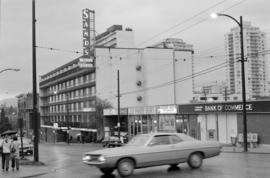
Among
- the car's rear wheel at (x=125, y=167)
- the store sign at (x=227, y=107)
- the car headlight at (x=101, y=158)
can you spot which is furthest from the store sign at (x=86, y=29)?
the car headlight at (x=101, y=158)

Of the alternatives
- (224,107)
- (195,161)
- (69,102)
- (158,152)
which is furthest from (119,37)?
(158,152)

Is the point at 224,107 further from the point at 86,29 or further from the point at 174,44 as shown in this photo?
the point at 174,44

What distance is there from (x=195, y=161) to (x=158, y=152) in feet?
5.43

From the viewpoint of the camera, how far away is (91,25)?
6888 centimetres

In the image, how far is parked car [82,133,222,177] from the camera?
15227mm

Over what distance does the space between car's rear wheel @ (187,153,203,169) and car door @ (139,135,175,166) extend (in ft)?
2.66

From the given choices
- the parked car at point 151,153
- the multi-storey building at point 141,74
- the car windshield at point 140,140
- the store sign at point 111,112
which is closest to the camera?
the parked car at point 151,153

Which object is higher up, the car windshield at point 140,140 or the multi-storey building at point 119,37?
the multi-storey building at point 119,37

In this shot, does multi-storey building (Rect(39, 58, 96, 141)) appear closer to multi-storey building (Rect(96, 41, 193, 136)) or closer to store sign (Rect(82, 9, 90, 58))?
multi-storey building (Rect(96, 41, 193, 136))

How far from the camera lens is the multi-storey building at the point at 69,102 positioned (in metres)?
86.5

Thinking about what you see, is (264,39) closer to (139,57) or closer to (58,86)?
(139,57)

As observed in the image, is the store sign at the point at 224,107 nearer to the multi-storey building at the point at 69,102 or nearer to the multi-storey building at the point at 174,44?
the multi-storey building at the point at 69,102

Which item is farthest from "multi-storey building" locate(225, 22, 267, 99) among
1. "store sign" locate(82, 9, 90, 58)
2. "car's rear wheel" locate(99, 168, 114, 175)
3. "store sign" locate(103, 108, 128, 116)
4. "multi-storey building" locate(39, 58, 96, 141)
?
"multi-storey building" locate(39, 58, 96, 141)

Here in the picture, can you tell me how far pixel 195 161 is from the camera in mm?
16641
